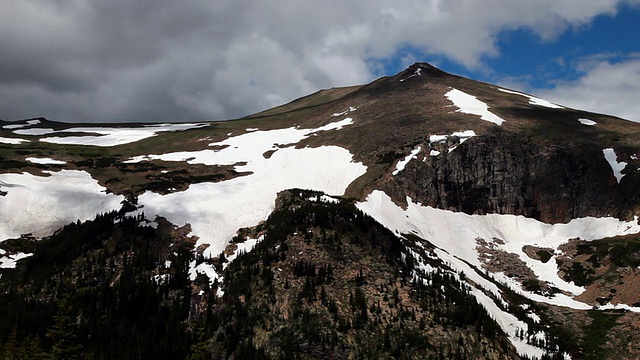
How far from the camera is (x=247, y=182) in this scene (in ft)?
230

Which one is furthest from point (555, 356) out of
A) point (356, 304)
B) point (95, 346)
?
point (95, 346)

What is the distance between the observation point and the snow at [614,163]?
6450 cm

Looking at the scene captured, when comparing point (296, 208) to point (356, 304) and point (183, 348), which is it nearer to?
point (356, 304)

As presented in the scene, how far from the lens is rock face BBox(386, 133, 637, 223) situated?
64.6 meters

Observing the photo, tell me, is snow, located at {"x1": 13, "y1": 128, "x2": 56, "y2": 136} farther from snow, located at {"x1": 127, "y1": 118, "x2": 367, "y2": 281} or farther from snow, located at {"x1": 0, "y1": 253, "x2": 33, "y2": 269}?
snow, located at {"x1": 0, "y1": 253, "x2": 33, "y2": 269}

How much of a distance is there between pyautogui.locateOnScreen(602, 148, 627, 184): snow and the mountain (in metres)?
0.29

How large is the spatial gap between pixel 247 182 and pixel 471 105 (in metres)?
51.7

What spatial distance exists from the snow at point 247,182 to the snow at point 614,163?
123ft

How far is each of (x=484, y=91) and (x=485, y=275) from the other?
241ft

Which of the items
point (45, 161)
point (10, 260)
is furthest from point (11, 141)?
point (10, 260)


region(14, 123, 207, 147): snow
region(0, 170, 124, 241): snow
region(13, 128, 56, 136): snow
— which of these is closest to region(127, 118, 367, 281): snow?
region(0, 170, 124, 241): snow

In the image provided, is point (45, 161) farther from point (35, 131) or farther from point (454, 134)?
point (454, 134)

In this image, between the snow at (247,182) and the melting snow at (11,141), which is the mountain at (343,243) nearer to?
the snow at (247,182)

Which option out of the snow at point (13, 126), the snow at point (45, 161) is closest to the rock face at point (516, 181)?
the snow at point (45, 161)
